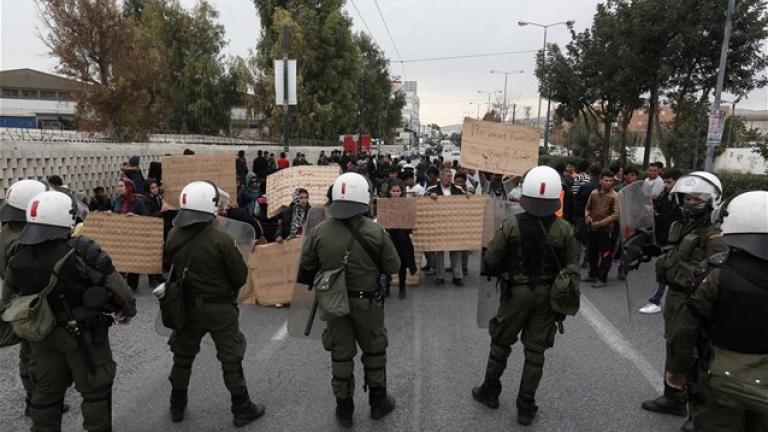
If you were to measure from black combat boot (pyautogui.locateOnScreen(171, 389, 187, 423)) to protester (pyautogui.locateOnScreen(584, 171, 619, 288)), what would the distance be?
599cm

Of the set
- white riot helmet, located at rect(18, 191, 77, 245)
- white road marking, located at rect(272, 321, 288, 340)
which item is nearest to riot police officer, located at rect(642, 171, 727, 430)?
white road marking, located at rect(272, 321, 288, 340)

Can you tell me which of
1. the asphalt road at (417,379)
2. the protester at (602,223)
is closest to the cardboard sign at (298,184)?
the asphalt road at (417,379)

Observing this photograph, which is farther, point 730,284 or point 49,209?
point 49,209

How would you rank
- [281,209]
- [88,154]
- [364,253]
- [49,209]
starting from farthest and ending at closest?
[88,154], [281,209], [364,253], [49,209]

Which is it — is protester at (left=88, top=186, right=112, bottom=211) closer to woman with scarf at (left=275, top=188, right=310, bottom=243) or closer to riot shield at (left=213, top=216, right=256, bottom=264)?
woman with scarf at (left=275, top=188, right=310, bottom=243)

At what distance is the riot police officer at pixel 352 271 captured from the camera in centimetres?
375

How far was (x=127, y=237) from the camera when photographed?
7059 mm

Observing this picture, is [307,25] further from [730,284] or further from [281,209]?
[730,284]

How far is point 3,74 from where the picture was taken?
52.7 m

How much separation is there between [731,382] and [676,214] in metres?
3.65

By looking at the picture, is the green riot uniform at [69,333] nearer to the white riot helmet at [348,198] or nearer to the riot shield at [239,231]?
the riot shield at [239,231]

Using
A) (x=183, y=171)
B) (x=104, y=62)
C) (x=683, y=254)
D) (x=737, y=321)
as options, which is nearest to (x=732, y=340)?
(x=737, y=321)

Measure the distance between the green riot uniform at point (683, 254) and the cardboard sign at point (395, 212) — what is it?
382 centimetres

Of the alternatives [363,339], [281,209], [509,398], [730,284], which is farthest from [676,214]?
[281,209]
